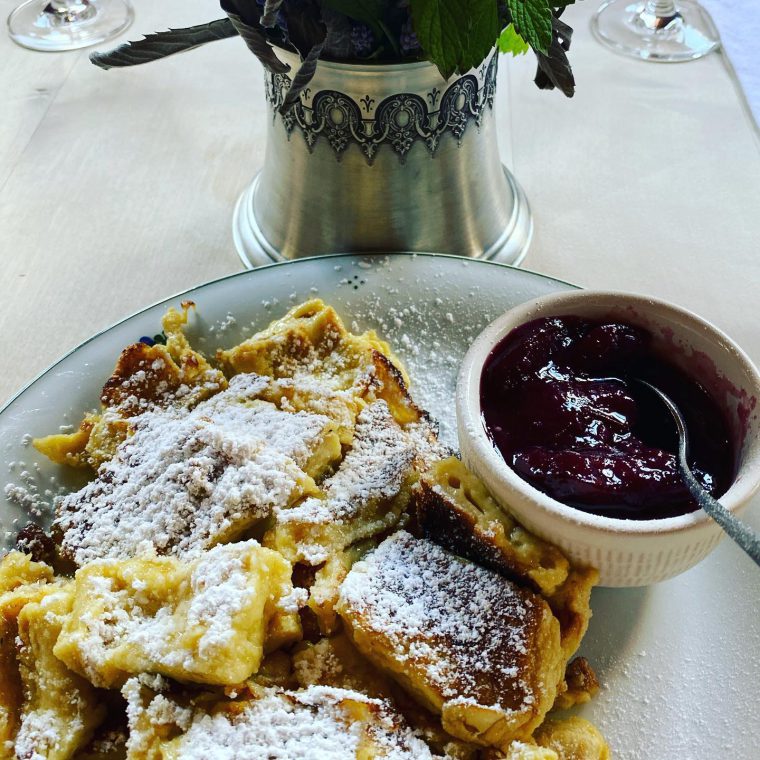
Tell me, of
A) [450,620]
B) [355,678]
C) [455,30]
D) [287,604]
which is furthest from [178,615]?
[455,30]

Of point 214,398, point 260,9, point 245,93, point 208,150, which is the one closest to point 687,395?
point 214,398

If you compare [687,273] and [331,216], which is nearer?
[331,216]

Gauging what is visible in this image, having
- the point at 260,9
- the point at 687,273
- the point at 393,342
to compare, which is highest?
the point at 260,9

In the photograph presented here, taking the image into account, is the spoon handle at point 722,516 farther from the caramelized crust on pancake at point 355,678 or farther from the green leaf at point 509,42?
the green leaf at point 509,42

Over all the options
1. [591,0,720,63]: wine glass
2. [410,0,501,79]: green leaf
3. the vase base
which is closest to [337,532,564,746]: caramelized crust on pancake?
[410,0,501,79]: green leaf

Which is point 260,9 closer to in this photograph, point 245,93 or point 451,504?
point 451,504

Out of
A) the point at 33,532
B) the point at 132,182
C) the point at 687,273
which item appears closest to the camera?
the point at 33,532

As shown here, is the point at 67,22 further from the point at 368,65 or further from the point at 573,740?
the point at 573,740
